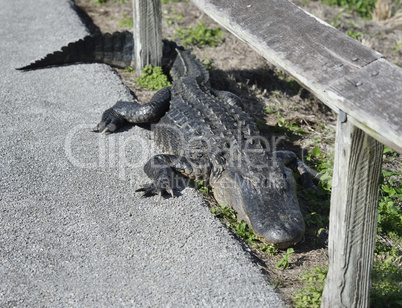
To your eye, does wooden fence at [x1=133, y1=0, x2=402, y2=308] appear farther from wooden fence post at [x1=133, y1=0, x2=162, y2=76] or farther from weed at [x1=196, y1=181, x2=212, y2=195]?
wooden fence post at [x1=133, y1=0, x2=162, y2=76]

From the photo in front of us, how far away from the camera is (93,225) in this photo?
12.9 ft

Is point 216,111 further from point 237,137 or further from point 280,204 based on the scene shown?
point 280,204

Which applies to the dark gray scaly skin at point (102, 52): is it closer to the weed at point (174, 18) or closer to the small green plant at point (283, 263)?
the weed at point (174, 18)

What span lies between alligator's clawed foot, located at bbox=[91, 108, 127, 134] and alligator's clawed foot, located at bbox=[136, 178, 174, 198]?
1153 mm

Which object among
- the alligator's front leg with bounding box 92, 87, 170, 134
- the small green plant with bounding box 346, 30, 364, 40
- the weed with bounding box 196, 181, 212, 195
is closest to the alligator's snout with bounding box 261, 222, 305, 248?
the weed with bounding box 196, 181, 212, 195

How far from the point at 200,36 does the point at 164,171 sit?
3688 mm

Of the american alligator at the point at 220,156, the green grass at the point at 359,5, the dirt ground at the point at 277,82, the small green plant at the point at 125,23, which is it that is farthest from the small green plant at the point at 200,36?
the green grass at the point at 359,5

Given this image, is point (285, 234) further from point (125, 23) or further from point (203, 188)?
point (125, 23)

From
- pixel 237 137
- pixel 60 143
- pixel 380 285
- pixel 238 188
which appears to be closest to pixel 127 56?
pixel 60 143

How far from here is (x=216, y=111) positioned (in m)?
4.91

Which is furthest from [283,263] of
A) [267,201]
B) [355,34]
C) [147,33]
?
[355,34]

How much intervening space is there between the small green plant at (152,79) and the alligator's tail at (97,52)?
17.1 inches

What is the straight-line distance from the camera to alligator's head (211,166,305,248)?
12.1 ft

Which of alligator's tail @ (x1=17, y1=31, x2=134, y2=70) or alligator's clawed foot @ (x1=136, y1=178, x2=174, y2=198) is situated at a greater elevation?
alligator's tail @ (x1=17, y1=31, x2=134, y2=70)
